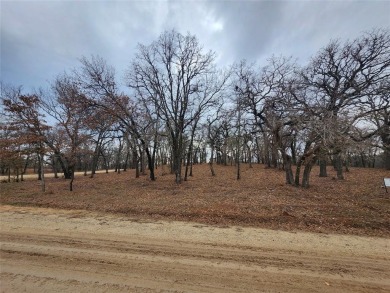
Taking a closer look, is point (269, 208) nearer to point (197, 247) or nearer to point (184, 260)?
point (197, 247)

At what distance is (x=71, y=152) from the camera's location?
1747 cm

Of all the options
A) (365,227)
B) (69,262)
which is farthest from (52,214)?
(365,227)

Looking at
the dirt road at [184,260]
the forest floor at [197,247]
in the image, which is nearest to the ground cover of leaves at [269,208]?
the forest floor at [197,247]

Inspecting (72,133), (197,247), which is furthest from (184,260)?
(72,133)

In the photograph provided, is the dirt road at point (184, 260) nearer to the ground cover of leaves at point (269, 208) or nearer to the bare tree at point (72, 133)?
the ground cover of leaves at point (269, 208)

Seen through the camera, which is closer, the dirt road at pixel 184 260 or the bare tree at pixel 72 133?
the dirt road at pixel 184 260

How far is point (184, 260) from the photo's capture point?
4.93m

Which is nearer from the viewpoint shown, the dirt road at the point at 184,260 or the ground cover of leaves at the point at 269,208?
the dirt road at the point at 184,260

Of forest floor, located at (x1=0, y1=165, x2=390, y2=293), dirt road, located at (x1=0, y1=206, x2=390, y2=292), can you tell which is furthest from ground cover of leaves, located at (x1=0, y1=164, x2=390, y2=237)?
dirt road, located at (x1=0, y1=206, x2=390, y2=292)

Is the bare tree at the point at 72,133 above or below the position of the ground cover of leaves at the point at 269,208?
above

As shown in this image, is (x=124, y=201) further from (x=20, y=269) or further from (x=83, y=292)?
(x=83, y=292)

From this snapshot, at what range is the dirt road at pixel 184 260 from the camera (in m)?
3.95

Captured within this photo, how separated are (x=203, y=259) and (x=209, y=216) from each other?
4.03 m

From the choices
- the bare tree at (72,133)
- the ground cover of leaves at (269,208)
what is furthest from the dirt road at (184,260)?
the bare tree at (72,133)
